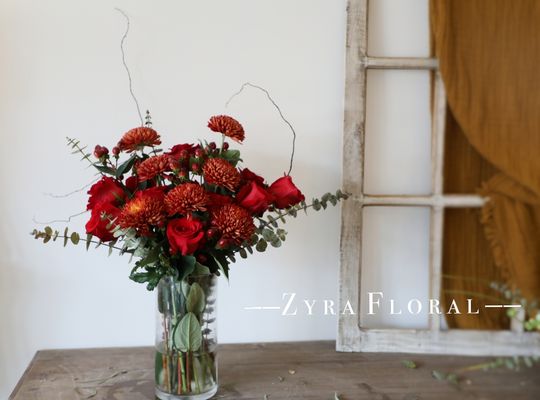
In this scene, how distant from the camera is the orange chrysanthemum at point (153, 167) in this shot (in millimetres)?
914

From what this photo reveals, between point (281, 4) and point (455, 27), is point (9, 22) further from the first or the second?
point (455, 27)

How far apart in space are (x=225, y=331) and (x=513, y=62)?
2.74 ft

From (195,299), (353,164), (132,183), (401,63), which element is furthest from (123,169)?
(401,63)

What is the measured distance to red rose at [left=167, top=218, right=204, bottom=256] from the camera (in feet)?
2.87

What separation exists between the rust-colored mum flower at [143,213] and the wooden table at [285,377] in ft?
1.15

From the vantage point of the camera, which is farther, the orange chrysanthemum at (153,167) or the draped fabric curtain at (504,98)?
the draped fabric curtain at (504,98)

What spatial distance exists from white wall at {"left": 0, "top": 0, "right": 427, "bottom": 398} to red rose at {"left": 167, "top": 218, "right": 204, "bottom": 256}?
1.19ft

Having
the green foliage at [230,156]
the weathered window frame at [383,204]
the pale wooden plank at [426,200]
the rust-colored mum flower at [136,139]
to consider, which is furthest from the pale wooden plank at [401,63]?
the rust-colored mum flower at [136,139]

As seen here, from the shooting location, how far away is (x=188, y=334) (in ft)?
3.14

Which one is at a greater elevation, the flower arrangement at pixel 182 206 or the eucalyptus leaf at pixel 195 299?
the flower arrangement at pixel 182 206

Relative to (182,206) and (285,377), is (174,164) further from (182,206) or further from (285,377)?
(285,377)

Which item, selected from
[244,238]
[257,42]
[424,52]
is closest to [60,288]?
[244,238]

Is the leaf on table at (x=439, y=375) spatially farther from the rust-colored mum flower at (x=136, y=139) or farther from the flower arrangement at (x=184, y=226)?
the rust-colored mum flower at (x=136, y=139)

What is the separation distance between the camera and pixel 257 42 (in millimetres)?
1194
